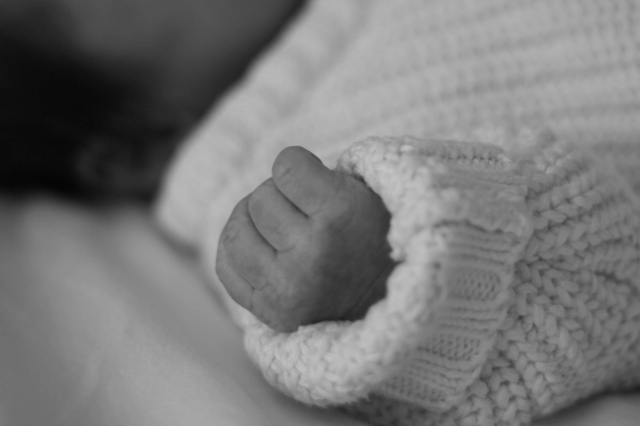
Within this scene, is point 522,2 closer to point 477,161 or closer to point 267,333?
point 477,161

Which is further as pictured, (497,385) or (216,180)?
(216,180)

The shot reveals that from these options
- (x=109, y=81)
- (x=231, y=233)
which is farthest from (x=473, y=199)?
(x=109, y=81)

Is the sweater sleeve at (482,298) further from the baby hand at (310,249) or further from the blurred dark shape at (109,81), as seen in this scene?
the blurred dark shape at (109,81)

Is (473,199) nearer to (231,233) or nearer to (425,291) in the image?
(425,291)

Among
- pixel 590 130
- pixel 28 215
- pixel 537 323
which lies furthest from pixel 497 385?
pixel 28 215

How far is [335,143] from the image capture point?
655 mm

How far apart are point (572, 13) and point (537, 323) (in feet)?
1.16

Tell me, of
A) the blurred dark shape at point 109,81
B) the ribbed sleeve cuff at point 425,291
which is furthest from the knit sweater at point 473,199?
the blurred dark shape at point 109,81

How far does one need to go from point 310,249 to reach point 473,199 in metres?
0.11

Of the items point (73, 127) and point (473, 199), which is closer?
point (473, 199)

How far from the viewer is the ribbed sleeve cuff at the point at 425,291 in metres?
0.38

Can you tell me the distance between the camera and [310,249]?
418 millimetres

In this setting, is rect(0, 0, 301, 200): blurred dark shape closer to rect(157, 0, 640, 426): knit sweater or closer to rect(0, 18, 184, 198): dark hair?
rect(0, 18, 184, 198): dark hair

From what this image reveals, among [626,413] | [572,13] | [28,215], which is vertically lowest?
[626,413]
